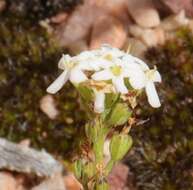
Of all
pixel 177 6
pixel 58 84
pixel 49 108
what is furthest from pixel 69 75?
Result: pixel 177 6

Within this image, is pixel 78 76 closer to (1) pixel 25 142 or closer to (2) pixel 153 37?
(1) pixel 25 142

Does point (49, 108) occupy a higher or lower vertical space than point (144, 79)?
lower

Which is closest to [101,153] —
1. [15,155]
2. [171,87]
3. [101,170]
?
[101,170]

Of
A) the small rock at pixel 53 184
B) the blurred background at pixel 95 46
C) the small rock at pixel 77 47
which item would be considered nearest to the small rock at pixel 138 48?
the blurred background at pixel 95 46

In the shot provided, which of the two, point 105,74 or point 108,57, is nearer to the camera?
point 105,74

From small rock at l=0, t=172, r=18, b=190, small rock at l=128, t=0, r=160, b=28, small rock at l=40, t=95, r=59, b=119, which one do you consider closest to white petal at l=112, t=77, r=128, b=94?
small rock at l=0, t=172, r=18, b=190

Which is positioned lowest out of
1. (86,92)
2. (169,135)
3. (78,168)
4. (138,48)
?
(169,135)

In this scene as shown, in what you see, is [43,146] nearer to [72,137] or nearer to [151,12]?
[72,137]
